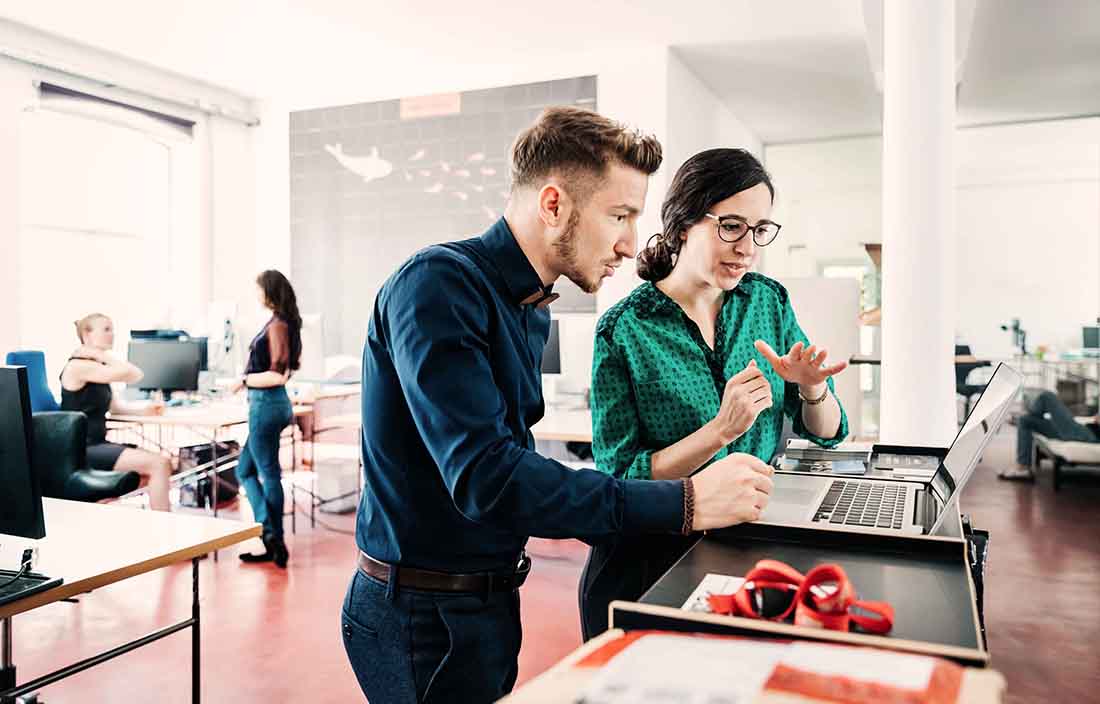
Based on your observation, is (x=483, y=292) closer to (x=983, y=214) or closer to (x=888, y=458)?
(x=888, y=458)

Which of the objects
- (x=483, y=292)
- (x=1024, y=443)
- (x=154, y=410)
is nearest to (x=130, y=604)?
(x=154, y=410)

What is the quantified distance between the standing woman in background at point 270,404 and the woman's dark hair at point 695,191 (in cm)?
323

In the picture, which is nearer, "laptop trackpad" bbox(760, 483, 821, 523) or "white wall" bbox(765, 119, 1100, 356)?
"laptop trackpad" bbox(760, 483, 821, 523)

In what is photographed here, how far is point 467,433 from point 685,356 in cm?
64

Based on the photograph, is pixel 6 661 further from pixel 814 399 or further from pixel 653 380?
pixel 814 399

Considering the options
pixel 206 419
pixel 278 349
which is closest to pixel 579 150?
pixel 278 349

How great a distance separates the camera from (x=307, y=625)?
11.9ft

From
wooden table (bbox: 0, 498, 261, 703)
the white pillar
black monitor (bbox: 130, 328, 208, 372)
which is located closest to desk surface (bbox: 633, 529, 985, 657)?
wooden table (bbox: 0, 498, 261, 703)

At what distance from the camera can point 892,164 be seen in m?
3.69

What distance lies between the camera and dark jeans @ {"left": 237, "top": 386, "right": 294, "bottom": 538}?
454cm

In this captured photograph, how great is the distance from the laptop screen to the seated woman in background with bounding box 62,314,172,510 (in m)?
4.50

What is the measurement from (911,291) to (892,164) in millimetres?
552

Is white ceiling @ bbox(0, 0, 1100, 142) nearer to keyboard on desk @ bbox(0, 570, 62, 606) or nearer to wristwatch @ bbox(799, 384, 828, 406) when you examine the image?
wristwatch @ bbox(799, 384, 828, 406)

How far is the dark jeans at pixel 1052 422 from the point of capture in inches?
258
